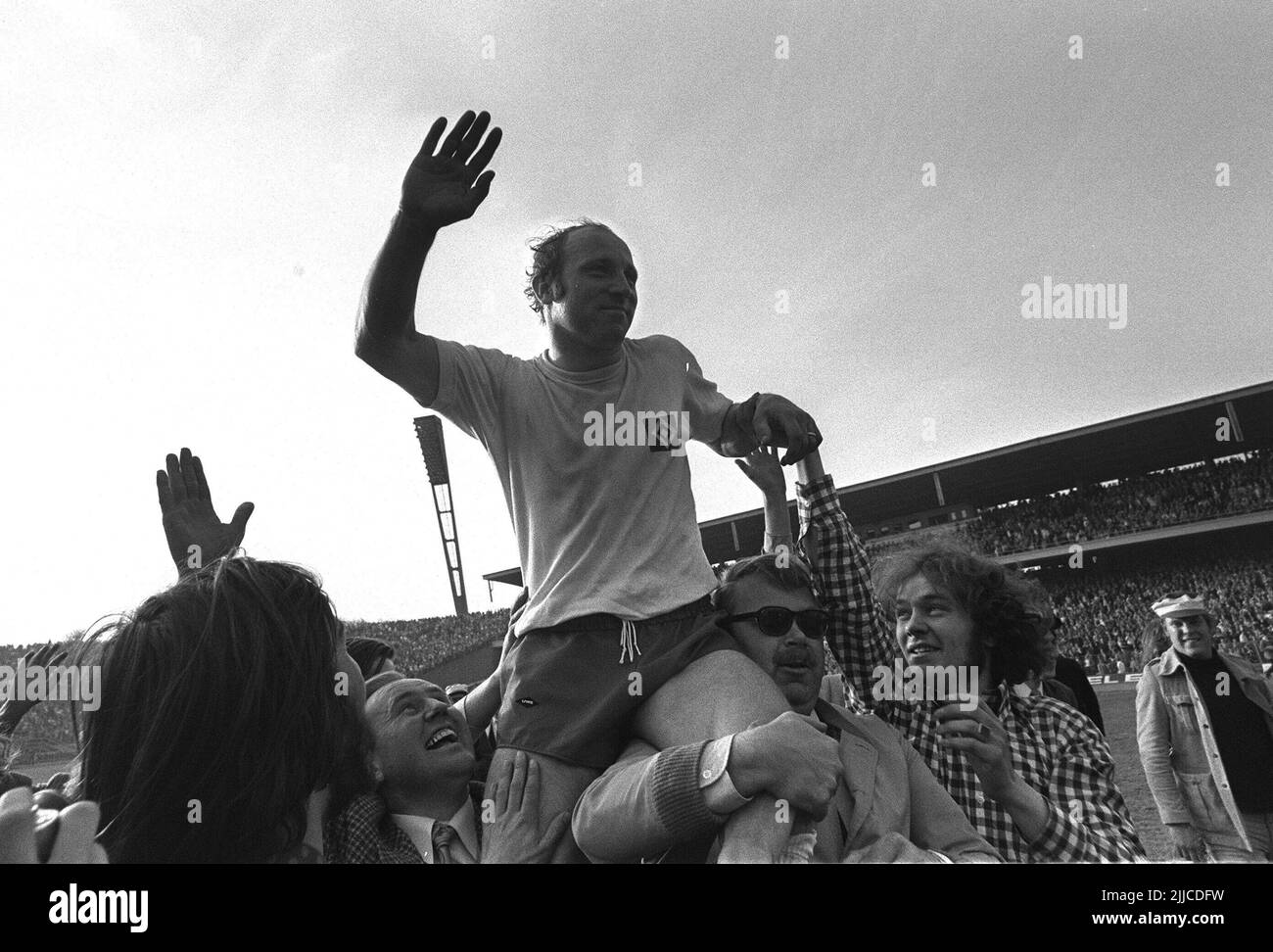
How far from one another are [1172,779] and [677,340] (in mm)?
Answer: 3505

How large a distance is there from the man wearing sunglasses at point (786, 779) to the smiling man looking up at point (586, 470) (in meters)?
0.09

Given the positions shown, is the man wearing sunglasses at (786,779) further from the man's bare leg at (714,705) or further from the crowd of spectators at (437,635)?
the crowd of spectators at (437,635)

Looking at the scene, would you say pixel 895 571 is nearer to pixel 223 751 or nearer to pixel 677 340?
pixel 677 340

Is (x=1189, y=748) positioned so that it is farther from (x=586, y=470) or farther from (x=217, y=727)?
(x=217, y=727)

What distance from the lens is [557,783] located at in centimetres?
174

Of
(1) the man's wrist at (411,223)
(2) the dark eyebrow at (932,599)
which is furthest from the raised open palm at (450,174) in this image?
(2) the dark eyebrow at (932,599)

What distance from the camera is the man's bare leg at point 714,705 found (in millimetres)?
1635

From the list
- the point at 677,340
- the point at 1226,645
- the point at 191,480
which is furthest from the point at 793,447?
the point at 1226,645

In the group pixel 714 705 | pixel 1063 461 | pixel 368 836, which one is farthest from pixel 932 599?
pixel 1063 461

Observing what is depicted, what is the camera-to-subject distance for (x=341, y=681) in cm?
164

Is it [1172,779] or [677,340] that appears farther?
[1172,779]

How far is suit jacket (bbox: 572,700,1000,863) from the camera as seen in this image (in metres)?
1.49

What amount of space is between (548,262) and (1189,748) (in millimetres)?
3859
